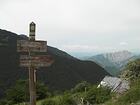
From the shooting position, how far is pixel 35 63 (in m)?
11.4

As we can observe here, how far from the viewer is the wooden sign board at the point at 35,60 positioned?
11.2m

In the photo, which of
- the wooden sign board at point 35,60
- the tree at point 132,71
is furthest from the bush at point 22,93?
the wooden sign board at point 35,60

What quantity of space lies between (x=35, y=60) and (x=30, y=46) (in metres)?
0.45

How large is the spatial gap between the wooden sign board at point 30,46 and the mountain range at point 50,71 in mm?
Result: 85594

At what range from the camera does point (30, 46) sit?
11344mm

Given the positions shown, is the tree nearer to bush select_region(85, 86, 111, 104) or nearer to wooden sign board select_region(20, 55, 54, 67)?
bush select_region(85, 86, 111, 104)

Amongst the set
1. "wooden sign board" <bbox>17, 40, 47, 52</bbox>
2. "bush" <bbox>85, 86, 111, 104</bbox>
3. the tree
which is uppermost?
"wooden sign board" <bbox>17, 40, 47, 52</bbox>

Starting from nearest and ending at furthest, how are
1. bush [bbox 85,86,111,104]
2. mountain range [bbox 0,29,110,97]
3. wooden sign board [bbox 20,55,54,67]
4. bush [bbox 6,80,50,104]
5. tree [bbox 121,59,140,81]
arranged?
1. wooden sign board [bbox 20,55,54,67]
2. bush [bbox 85,86,111,104]
3. tree [bbox 121,59,140,81]
4. bush [bbox 6,80,50,104]
5. mountain range [bbox 0,29,110,97]

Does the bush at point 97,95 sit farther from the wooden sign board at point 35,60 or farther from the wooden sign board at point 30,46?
the wooden sign board at point 30,46

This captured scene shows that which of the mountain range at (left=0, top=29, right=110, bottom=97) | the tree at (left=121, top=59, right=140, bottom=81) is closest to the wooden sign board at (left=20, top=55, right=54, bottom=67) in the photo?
the tree at (left=121, top=59, right=140, bottom=81)

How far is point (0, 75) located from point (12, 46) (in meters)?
24.2

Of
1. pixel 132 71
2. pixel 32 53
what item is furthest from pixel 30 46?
pixel 132 71

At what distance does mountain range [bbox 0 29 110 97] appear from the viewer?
112 m

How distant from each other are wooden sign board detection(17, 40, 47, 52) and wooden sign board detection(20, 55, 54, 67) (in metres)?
0.21
